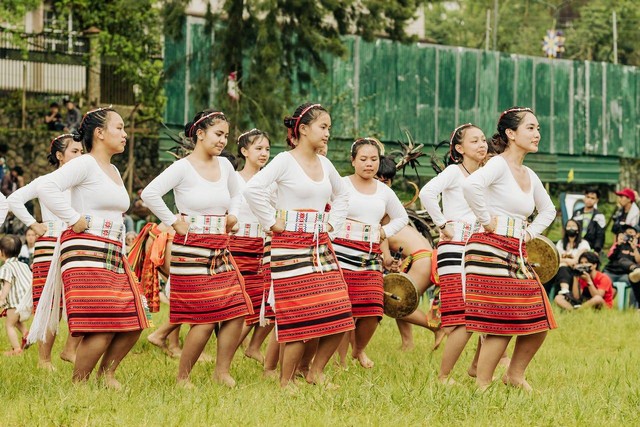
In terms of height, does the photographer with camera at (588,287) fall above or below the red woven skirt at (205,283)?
below

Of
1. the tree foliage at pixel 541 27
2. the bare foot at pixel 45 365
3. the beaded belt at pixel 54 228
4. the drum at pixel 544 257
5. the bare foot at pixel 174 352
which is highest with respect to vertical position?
the tree foliage at pixel 541 27

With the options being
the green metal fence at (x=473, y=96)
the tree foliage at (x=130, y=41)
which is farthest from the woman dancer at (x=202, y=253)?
the tree foliage at (x=130, y=41)

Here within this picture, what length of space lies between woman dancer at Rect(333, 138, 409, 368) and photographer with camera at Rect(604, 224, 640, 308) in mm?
6859

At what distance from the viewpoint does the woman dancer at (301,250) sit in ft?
25.6

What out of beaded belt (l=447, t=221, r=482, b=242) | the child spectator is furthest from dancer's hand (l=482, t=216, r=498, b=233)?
the child spectator

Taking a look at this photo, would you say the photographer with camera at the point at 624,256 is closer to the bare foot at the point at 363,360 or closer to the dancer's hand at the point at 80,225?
the bare foot at the point at 363,360

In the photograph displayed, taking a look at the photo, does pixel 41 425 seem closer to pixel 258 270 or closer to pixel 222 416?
pixel 222 416

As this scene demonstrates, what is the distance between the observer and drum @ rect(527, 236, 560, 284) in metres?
9.03

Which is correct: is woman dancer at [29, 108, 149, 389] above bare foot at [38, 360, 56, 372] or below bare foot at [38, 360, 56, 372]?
above

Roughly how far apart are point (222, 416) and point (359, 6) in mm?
14185

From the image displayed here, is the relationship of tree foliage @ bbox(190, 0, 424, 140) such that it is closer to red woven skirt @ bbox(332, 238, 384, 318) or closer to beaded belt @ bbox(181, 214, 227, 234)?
red woven skirt @ bbox(332, 238, 384, 318)

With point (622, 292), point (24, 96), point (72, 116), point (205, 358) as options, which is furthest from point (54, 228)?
point (24, 96)

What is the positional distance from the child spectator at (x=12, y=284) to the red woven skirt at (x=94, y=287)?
3.27 metres

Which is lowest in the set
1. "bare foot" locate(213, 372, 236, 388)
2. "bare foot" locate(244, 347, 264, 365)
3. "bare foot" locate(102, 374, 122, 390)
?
"bare foot" locate(244, 347, 264, 365)
